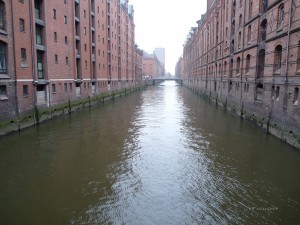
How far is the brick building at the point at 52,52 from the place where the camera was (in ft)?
56.2

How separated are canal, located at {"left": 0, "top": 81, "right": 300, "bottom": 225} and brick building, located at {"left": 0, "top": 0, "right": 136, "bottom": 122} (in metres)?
3.96

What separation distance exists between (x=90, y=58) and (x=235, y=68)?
18.9m

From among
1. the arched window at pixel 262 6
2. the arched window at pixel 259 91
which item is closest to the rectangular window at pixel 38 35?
the arched window at pixel 262 6

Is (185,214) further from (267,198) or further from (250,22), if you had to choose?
(250,22)

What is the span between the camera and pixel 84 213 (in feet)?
23.2

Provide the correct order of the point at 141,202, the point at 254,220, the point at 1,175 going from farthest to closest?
the point at 1,175, the point at 141,202, the point at 254,220

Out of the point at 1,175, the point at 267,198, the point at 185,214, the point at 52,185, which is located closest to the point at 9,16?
the point at 1,175

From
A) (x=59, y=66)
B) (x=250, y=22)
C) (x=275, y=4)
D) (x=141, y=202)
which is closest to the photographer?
(x=141, y=202)

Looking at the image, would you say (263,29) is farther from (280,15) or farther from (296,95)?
(296,95)

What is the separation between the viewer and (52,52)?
78.4ft

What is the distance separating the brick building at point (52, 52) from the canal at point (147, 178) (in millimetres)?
3964

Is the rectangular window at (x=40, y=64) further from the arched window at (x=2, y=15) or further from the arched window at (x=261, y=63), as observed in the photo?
the arched window at (x=261, y=63)

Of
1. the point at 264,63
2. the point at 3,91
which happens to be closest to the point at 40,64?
the point at 3,91

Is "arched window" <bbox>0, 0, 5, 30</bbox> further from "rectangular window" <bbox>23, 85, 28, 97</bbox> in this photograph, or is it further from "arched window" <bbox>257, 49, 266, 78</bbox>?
"arched window" <bbox>257, 49, 266, 78</bbox>
